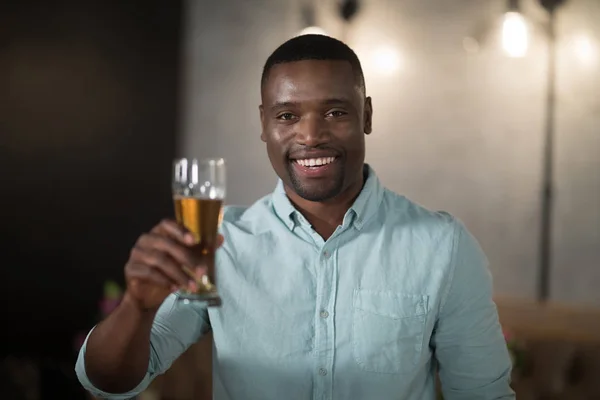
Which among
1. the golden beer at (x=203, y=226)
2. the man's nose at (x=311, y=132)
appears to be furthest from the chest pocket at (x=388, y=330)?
the golden beer at (x=203, y=226)

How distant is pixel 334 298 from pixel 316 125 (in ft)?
1.13

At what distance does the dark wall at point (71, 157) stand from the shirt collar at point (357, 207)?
1988mm

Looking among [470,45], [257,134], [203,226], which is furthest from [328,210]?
[257,134]

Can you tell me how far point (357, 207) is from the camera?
144 centimetres

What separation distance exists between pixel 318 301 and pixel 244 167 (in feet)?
9.33

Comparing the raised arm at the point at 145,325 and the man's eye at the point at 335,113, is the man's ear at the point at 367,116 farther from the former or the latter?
the raised arm at the point at 145,325

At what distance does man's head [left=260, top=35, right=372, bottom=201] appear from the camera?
135cm

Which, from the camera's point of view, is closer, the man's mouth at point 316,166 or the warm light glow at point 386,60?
the man's mouth at point 316,166

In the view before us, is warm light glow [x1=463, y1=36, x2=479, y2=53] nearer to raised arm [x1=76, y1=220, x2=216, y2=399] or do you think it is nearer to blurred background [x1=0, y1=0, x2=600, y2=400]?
blurred background [x1=0, y1=0, x2=600, y2=400]

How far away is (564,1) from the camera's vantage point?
11.7ft

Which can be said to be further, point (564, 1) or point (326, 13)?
point (326, 13)

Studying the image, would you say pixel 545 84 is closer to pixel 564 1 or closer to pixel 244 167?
pixel 564 1

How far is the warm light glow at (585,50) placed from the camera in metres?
3.54

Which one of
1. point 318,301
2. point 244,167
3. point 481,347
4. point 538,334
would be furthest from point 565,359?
point 244,167
